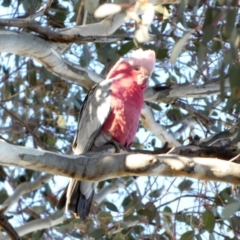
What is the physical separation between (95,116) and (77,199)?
1.23 ft

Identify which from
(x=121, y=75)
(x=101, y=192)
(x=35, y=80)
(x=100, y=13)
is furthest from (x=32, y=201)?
(x=100, y=13)

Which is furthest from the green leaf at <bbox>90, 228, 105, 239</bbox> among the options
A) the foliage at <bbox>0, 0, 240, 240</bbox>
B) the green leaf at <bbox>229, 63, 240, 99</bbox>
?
the green leaf at <bbox>229, 63, 240, 99</bbox>

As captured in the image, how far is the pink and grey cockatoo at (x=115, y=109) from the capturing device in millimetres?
3057

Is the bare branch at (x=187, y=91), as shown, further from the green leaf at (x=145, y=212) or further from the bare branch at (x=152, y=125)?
the green leaf at (x=145, y=212)

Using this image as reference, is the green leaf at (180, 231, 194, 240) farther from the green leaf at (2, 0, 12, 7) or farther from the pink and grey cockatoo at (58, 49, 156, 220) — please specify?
the green leaf at (2, 0, 12, 7)

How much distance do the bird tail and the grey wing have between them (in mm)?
165

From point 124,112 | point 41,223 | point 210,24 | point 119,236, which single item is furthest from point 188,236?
point 210,24

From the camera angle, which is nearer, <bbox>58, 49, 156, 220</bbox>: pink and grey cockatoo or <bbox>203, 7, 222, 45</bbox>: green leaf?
<bbox>203, 7, 222, 45</bbox>: green leaf

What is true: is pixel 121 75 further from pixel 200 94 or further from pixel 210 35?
pixel 210 35

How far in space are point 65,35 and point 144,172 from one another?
75 centimetres

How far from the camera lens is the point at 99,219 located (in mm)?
3227

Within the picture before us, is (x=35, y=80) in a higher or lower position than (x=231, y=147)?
higher

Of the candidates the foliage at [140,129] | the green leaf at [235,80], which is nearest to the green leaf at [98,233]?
the foliage at [140,129]

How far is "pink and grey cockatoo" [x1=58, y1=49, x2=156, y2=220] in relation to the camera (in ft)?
10.0
